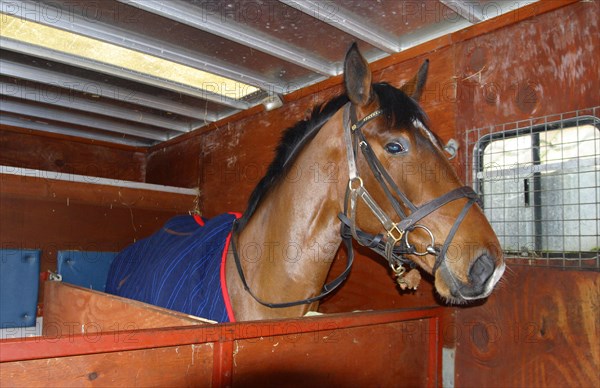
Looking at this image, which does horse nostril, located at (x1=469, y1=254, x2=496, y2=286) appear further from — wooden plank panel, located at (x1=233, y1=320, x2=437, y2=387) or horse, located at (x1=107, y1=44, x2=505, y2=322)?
wooden plank panel, located at (x1=233, y1=320, x2=437, y2=387)

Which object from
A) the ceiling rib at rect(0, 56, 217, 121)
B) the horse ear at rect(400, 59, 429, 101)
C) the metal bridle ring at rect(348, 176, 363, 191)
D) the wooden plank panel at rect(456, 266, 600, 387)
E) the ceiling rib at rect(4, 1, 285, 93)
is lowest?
the wooden plank panel at rect(456, 266, 600, 387)

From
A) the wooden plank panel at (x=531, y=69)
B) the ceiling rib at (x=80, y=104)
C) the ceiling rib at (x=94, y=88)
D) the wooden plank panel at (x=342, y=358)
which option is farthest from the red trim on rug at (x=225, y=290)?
the ceiling rib at (x=80, y=104)

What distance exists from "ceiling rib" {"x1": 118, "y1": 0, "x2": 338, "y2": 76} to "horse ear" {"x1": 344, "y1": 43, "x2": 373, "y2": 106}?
3.13 ft

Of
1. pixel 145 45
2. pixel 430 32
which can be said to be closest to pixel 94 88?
pixel 145 45

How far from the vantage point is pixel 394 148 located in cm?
162

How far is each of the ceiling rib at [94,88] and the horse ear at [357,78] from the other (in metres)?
2.20

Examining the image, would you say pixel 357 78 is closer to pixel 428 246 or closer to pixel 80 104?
pixel 428 246

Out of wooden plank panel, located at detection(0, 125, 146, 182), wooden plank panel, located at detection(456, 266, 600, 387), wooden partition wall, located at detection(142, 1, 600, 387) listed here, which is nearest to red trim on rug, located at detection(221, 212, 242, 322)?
wooden partition wall, located at detection(142, 1, 600, 387)

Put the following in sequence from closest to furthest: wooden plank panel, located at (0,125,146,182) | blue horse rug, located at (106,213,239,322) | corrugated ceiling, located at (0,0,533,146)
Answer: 1. blue horse rug, located at (106,213,239,322)
2. corrugated ceiling, located at (0,0,533,146)
3. wooden plank panel, located at (0,125,146,182)

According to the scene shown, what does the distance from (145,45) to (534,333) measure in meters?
2.51

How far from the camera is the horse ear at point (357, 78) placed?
164 centimetres

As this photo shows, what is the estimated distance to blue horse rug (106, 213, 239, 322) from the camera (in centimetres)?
190

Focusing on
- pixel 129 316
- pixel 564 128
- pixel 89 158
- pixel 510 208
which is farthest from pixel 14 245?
pixel 564 128

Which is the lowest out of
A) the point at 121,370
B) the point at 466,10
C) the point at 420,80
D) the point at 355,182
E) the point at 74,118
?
the point at 121,370
